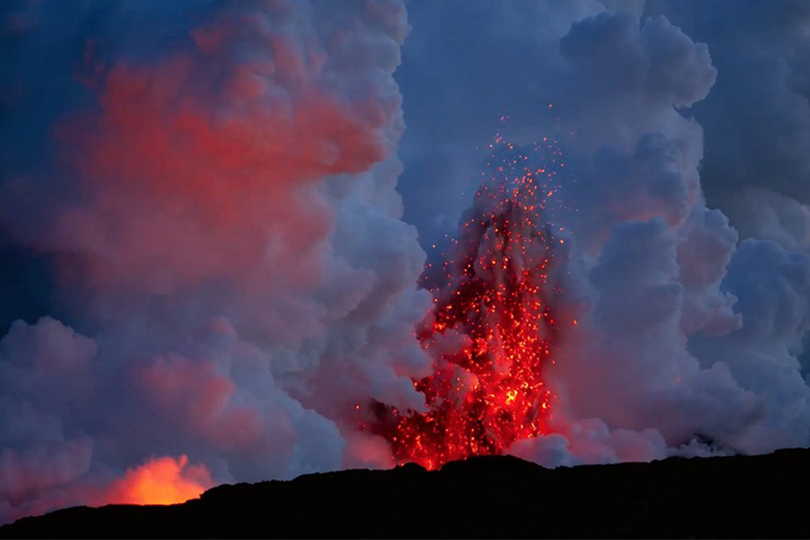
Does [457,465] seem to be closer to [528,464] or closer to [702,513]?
[528,464]

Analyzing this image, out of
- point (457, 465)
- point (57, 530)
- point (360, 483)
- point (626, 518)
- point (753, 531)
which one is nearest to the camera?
point (753, 531)

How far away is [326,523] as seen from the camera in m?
17.0

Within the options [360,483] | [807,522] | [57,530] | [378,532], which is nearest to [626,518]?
[807,522]

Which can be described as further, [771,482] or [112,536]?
[771,482]

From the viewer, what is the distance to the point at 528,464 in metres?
23.2

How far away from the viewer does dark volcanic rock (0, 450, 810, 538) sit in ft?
53.1

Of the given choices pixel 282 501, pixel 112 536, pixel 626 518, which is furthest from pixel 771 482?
pixel 112 536

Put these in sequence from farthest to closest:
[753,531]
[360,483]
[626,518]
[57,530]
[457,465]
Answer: [457,465], [360,483], [57,530], [626,518], [753,531]

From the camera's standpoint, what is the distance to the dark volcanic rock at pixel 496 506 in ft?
53.1

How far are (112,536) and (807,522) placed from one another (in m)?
12.0

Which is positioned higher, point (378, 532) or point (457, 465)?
point (457, 465)

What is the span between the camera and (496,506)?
58.4ft

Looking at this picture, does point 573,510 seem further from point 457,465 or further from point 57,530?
point 57,530

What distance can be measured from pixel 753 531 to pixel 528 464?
8163 mm
